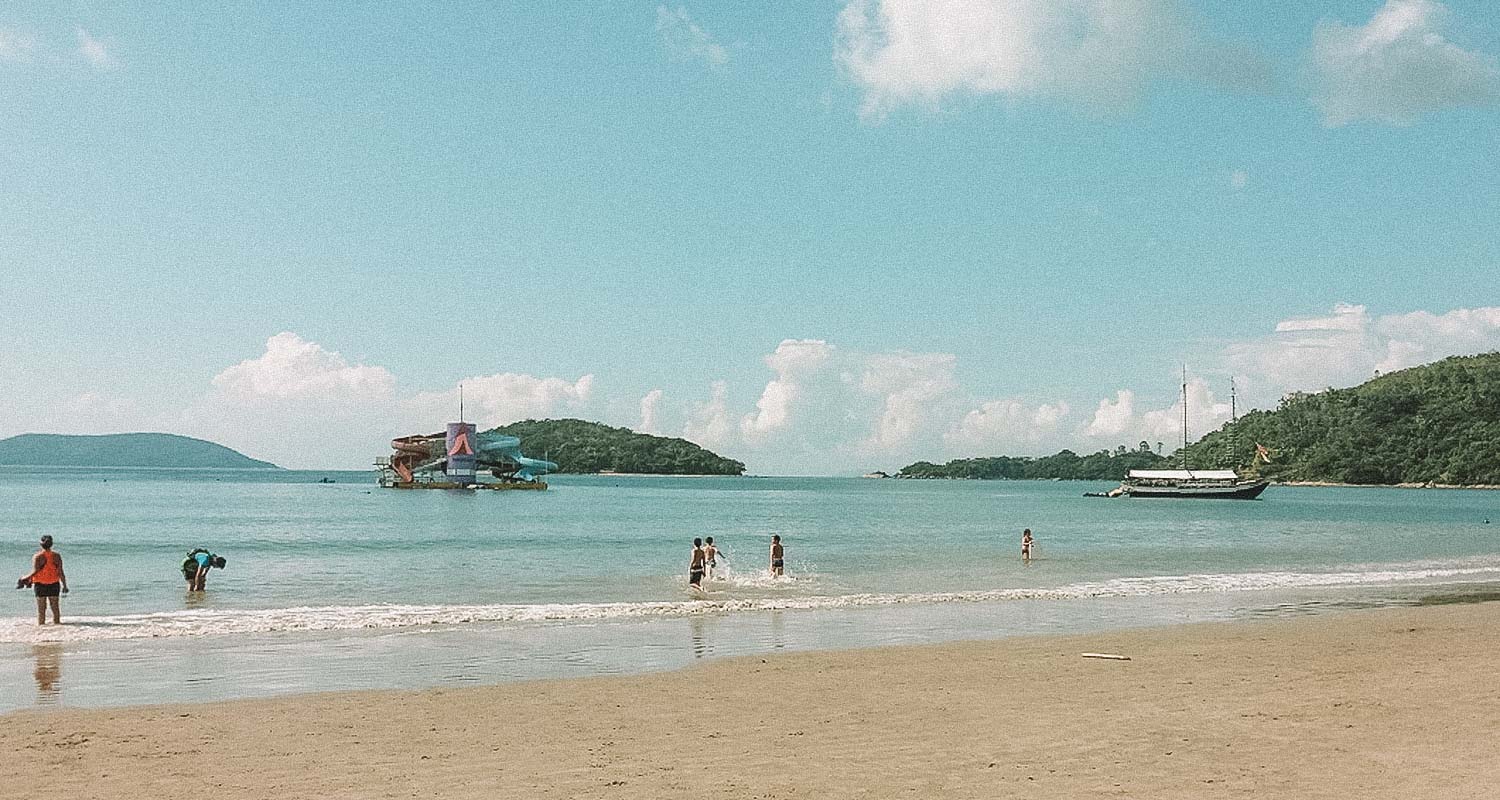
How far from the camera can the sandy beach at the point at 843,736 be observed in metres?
8.78

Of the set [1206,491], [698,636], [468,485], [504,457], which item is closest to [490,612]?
[698,636]

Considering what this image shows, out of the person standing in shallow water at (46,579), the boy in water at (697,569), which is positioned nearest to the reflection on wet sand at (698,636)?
the boy in water at (697,569)

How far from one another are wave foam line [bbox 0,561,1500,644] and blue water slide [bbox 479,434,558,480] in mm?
110695

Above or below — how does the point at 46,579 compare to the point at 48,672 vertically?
above

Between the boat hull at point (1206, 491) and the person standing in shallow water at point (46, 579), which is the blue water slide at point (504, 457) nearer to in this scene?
the boat hull at point (1206, 491)

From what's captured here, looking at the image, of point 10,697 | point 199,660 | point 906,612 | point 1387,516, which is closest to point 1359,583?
point 906,612

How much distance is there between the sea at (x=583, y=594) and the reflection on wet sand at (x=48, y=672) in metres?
0.08

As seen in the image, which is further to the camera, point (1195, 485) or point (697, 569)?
point (1195, 485)

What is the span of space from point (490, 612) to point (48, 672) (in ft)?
28.7

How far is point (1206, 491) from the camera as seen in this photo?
127 m

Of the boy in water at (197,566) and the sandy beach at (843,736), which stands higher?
the boy in water at (197,566)

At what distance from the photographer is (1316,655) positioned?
15.9 metres

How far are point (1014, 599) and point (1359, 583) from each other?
11.9 meters

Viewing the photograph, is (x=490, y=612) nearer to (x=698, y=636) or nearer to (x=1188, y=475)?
(x=698, y=636)
